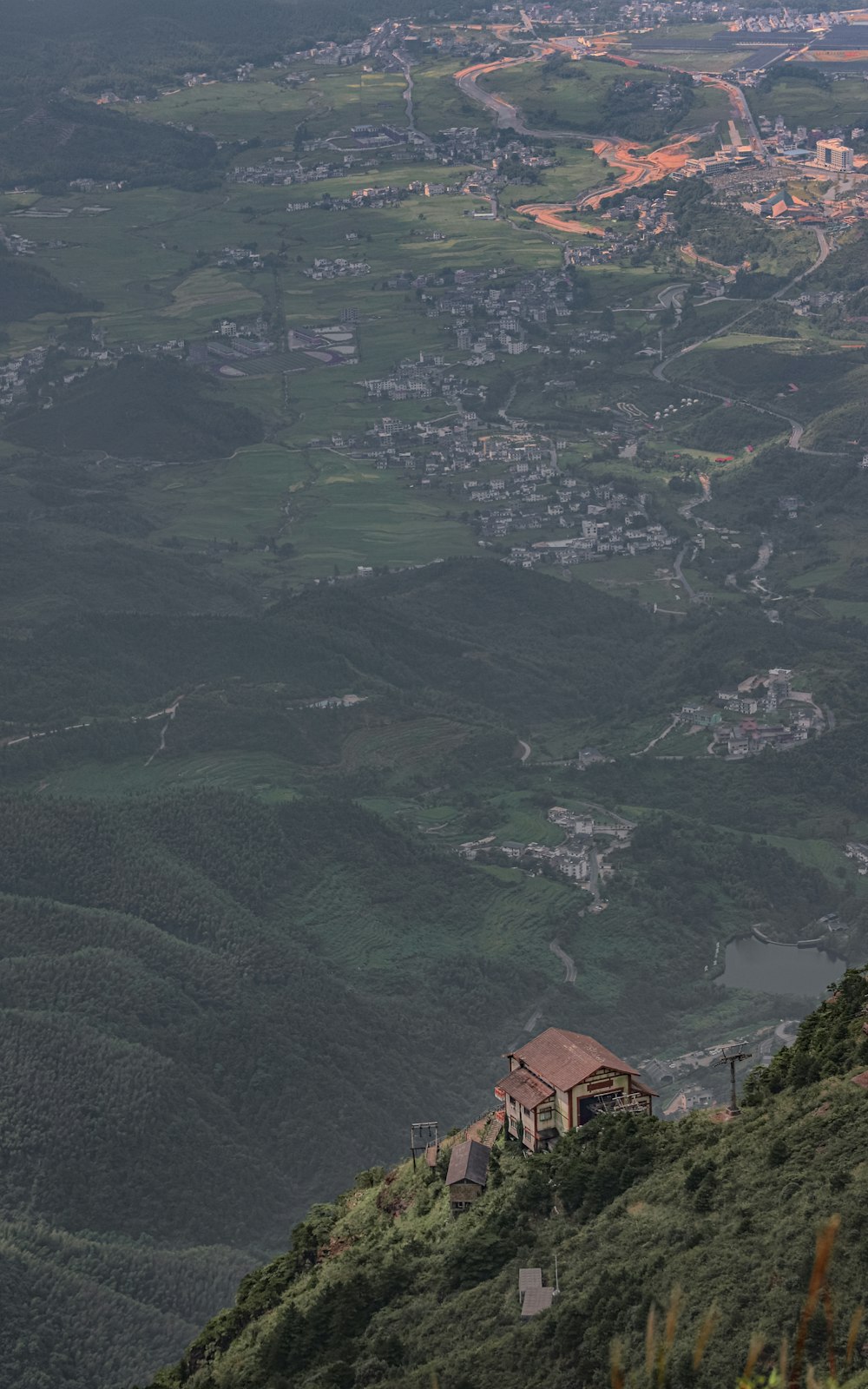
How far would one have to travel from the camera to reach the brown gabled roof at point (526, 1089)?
3694cm

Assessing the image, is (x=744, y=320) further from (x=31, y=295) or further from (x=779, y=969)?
(x=779, y=969)

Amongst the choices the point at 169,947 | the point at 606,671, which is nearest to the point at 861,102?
the point at 606,671

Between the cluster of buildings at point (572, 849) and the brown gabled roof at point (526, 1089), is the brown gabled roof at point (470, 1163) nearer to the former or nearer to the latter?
the brown gabled roof at point (526, 1089)

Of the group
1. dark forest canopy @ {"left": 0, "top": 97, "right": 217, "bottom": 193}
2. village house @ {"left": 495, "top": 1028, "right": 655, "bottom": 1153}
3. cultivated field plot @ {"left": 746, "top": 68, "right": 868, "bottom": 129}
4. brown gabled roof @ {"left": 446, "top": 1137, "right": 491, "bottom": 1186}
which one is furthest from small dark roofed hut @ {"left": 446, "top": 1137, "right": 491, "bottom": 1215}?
cultivated field plot @ {"left": 746, "top": 68, "right": 868, "bottom": 129}

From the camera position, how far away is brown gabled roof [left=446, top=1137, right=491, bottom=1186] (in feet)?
120

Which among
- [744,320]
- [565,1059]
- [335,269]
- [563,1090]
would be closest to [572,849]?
[565,1059]

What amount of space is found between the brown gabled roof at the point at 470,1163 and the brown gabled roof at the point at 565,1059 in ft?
5.75

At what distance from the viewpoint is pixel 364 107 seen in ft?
590

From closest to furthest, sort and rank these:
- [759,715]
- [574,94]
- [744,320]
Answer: [759,715], [744,320], [574,94]

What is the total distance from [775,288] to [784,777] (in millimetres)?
A: 66013

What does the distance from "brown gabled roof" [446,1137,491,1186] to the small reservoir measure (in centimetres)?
3101

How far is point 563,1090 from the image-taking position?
36.7m

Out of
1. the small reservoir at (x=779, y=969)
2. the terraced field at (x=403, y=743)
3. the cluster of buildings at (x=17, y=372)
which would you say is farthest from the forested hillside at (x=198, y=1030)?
the cluster of buildings at (x=17, y=372)

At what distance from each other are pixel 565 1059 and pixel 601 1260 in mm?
6459
